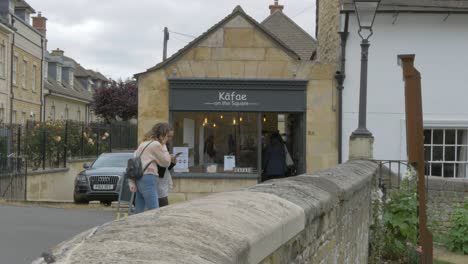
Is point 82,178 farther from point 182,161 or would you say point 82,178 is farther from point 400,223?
point 400,223

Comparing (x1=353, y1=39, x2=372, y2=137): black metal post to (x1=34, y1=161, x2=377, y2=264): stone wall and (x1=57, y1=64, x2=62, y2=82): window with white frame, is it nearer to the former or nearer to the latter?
(x1=34, y1=161, x2=377, y2=264): stone wall

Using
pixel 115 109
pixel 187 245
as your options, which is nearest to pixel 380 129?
pixel 187 245

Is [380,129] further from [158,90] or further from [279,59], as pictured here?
[158,90]

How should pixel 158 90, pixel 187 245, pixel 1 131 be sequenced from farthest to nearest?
pixel 1 131
pixel 158 90
pixel 187 245

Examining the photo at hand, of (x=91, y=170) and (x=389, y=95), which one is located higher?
(x=389, y=95)

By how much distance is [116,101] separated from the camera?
1921 inches

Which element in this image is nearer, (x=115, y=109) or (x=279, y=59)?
(x=279, y=59)

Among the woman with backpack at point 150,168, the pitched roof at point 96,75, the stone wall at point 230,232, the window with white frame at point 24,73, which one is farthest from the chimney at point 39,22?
the stone wall at point 230,232

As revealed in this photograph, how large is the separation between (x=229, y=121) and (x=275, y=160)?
4.73ft

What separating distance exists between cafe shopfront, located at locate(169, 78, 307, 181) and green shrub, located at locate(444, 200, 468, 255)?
3861 mm

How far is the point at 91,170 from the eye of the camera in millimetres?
18281

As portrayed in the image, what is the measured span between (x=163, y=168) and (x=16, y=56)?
29.5 meters

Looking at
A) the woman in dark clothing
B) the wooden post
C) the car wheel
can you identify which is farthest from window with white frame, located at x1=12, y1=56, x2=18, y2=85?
the wooden post

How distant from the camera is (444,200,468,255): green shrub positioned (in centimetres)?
1312
